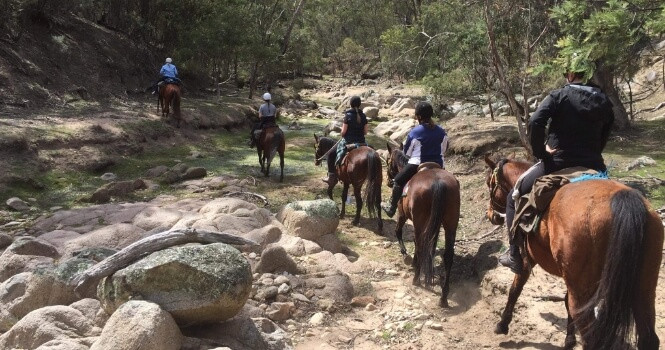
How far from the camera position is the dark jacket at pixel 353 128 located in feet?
32.8

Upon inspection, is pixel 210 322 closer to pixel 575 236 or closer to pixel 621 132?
pixel 575 236

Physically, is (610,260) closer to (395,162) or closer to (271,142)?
(395,162)

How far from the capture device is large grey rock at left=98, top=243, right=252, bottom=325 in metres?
4.59

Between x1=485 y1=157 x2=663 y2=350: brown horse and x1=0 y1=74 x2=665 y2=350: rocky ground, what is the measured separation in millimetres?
1589

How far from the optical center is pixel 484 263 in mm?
7176

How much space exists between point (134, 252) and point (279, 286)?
1880mm

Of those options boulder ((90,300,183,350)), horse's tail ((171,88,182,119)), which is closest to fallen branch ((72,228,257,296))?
boulder ((90,300,183,350))

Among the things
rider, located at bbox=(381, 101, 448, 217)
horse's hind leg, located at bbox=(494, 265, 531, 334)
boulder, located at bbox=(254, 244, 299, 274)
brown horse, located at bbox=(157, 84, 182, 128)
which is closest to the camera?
horse's hind leg, located at bbox=(494, 265, 531, 334)

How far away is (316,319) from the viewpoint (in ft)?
19.5

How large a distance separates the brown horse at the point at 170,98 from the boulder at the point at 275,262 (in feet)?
38.3

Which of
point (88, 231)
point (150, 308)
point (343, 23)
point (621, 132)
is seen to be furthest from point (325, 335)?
point (343, 23)

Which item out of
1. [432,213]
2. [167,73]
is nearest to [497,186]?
[432,213]

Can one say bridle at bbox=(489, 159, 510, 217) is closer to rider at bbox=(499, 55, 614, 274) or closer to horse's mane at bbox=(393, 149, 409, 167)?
rider at bbox=(499, 55, 614, 274)

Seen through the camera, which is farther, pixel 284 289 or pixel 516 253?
pixel 284 289
